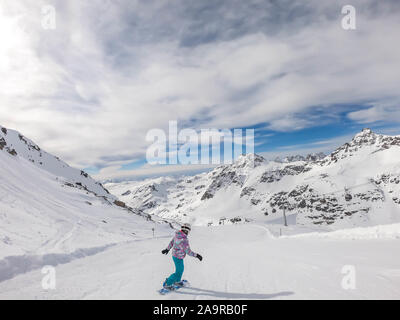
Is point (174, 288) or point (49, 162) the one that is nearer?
point (174, 288)

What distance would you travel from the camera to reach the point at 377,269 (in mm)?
8133

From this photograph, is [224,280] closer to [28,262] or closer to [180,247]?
[180,247]

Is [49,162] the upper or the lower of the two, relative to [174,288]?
upper

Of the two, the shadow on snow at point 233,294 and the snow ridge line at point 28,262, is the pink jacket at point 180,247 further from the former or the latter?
the snow ridge line at point 28,262

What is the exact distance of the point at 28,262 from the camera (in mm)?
9102

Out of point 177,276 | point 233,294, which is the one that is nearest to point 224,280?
point 233,294

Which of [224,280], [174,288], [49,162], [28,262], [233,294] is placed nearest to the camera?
[233,294]

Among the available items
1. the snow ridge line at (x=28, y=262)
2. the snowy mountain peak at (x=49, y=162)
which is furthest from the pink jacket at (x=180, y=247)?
the snowy mountain peak at (x=49, y=162)

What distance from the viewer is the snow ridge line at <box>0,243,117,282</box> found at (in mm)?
8023

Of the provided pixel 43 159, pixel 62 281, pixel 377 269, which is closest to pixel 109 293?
pixel 62 281

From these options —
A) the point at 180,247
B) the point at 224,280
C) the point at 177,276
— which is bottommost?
the point at 224,280

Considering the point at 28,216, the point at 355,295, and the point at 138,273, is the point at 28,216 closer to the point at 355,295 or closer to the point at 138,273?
the point at 138,273

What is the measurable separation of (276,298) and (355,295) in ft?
6.74

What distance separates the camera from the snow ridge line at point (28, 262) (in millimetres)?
8023
